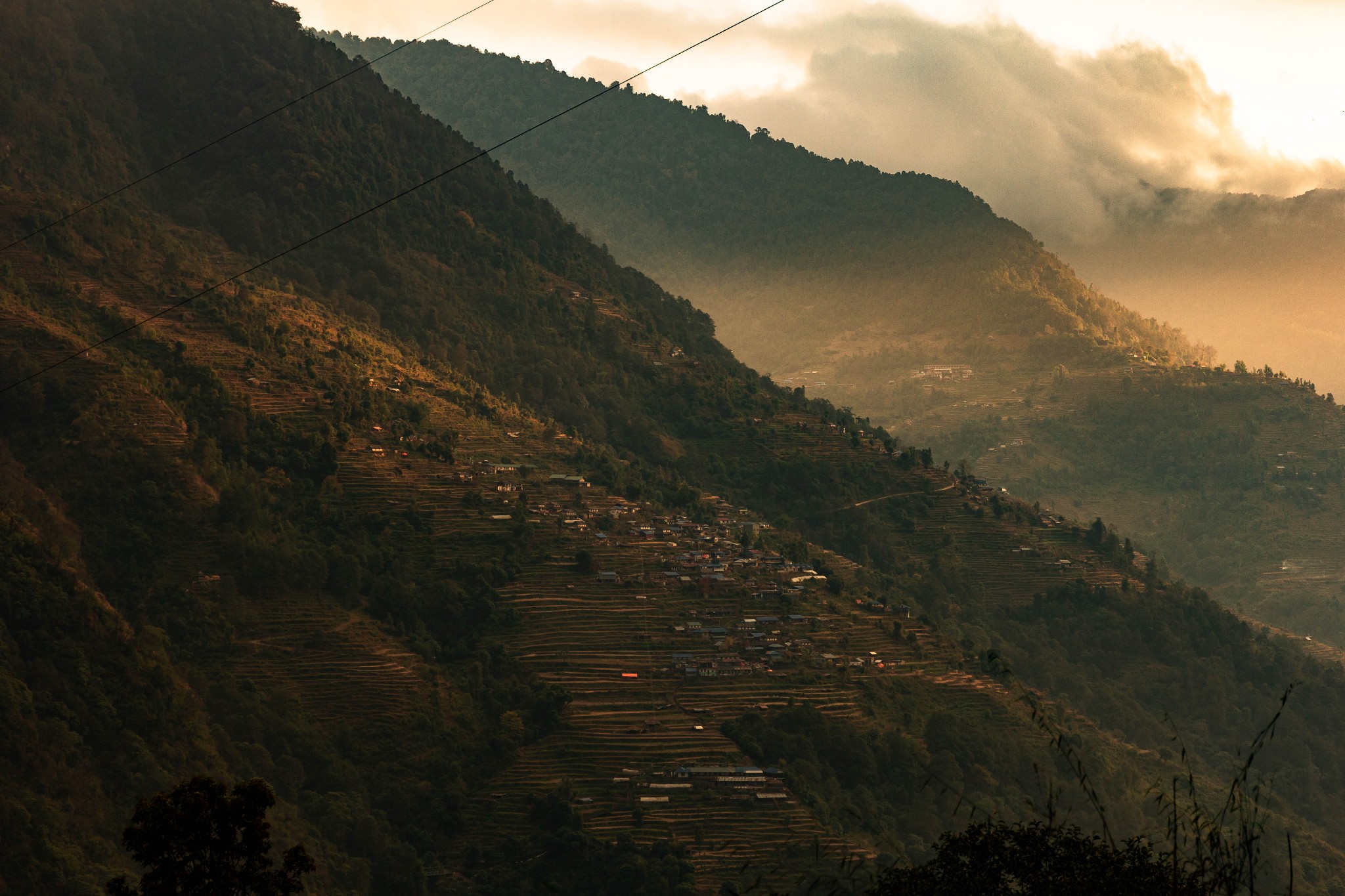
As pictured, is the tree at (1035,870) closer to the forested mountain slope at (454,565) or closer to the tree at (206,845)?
the forested mountain slope at (454,565)

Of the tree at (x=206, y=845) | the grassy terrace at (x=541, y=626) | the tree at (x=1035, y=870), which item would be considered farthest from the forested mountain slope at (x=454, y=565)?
the tree at (x=206, y=845)

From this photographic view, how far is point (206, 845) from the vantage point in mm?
27266

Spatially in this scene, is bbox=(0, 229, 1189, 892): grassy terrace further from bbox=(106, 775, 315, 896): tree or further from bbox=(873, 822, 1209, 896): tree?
bbox=(106, 775, 315, 896): tree

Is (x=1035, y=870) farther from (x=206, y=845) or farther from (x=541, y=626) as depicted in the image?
(x=541, y=626)

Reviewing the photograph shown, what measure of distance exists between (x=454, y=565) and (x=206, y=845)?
53.1 m

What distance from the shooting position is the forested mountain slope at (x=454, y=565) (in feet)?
210

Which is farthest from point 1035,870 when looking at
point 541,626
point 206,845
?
point 541,626

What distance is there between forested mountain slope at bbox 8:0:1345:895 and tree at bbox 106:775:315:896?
1280cm

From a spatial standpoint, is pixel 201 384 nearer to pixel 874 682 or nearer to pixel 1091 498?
pixel 874 682

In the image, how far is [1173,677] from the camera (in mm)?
107125

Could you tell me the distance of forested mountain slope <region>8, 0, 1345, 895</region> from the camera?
64.1 m

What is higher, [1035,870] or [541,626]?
[1035,870]

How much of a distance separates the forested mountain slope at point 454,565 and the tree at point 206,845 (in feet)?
42.0

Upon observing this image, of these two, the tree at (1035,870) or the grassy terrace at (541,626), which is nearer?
the tree at (1035,870)
